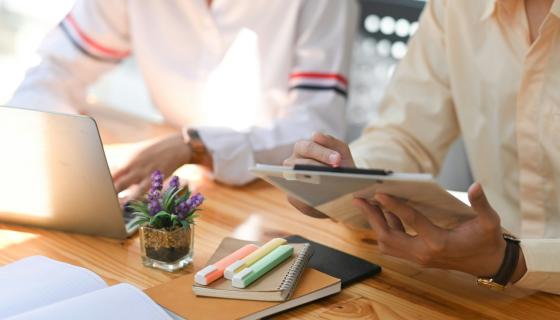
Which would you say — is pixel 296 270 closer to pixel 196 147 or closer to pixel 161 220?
pixel 161 220

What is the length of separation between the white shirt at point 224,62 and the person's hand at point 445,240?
0.64 m

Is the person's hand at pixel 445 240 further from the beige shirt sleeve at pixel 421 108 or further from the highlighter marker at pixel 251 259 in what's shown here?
the beige shirt sleeve at pixel 421 108

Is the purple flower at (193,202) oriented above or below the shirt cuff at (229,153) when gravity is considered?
above

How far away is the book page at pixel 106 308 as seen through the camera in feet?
3.22

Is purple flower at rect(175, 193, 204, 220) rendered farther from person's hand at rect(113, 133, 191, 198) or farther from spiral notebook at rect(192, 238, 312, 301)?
person's hand at rect(113, 133, 191, 198)

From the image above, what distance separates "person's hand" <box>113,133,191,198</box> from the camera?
5.11 feet

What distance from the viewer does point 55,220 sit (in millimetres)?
1378

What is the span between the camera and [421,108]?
174cm

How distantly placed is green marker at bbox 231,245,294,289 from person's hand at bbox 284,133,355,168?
0.18 m

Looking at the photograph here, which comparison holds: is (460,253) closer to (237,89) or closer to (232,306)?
(232,306)

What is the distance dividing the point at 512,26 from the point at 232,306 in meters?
0.81

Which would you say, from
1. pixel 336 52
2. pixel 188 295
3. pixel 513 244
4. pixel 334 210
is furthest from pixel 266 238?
pixel 336 52

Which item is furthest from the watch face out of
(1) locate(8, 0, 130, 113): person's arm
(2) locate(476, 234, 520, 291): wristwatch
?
(1) locate(8, 0, 130, 113): person's arm

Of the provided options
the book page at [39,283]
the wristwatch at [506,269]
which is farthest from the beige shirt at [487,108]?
the book page at [39,283]
